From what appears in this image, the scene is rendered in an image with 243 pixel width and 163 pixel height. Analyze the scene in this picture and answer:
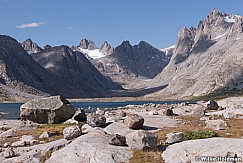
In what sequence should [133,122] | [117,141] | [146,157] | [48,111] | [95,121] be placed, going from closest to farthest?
1. [146,157]
2. [117,141]
3. [133,122]
4. [95,121]
5. [48,111]

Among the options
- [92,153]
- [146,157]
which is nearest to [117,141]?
→ [92,153]

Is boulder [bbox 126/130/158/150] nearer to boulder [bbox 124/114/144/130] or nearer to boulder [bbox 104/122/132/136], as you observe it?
boulder [bbox 104/122/132/136]

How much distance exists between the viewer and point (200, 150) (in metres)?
21.6

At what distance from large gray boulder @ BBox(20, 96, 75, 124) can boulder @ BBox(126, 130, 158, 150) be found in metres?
33.3

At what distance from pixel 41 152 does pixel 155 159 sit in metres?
10.6

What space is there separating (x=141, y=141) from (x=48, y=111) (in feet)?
115

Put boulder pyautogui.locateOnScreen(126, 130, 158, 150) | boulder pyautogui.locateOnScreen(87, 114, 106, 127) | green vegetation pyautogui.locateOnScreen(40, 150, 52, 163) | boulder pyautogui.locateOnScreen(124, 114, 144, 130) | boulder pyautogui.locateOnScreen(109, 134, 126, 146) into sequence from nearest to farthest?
boulder pyautogui.locateOnScreen(126, 130, 158, 150) → boulder pyautogui.locateOnScreen(109, 134, 126, 146) → green vegetation pyautogui.locateOnScreen(40, 150, 52, 163) → boulder pyautogui.locateOnScreen(124, 114, 144, 130) → boulder pyautogui.locateOnScreen(87, 114, 106, 127)

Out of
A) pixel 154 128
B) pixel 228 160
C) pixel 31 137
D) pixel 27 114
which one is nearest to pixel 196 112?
pixel 154 128

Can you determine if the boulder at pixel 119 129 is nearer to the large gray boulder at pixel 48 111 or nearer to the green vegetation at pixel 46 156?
the green vegetation at pixel 46 156

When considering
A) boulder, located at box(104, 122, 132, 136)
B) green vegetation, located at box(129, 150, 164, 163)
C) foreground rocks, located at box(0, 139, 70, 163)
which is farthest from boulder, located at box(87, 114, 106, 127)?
green vegetation, located at box(129, 150, 164, 163)

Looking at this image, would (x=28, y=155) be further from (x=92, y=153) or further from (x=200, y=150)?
(x=200, y=150)

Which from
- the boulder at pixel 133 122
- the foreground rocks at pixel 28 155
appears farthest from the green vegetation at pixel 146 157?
the boulder at pixel 133 122

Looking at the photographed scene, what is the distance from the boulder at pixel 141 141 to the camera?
24.7m

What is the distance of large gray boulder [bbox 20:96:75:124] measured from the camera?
5684 centimetres
